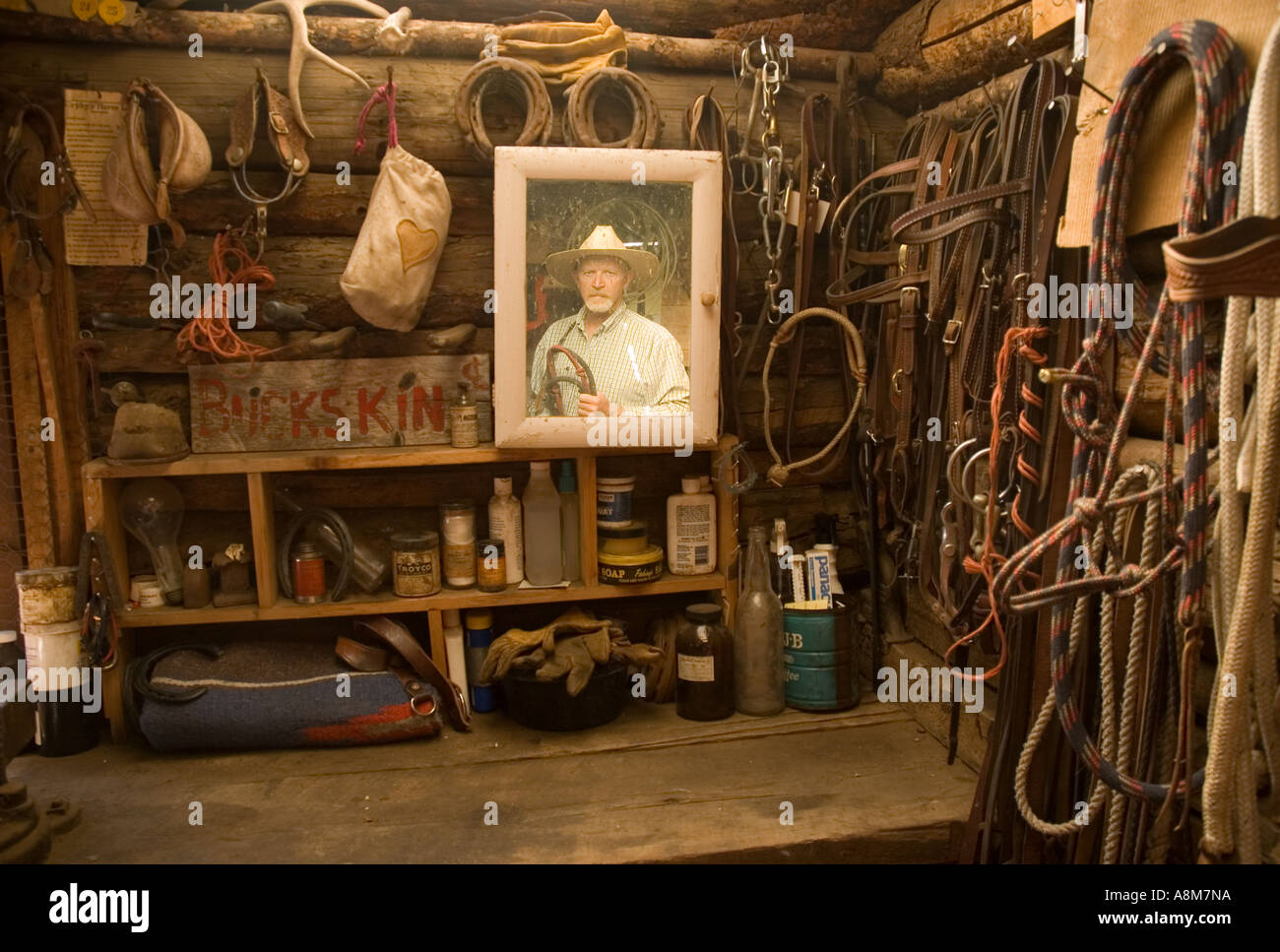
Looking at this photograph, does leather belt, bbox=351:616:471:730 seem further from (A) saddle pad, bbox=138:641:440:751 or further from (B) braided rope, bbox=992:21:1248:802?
(B) braided rope, bbox=992:21:1248:802

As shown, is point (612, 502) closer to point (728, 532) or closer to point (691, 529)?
point (691, 529)

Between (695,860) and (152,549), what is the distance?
69.0 inches

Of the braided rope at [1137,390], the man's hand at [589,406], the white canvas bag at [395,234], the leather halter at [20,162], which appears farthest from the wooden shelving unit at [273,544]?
the braided rope at [1137,390]

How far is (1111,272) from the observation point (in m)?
1.62

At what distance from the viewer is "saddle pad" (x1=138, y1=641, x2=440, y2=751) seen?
260cm

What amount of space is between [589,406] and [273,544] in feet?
3.19

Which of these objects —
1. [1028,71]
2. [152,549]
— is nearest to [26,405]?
[152,549]

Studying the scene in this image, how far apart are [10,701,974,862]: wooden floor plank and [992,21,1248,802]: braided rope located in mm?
807

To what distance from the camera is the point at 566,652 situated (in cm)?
272

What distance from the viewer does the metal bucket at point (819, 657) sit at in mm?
2820

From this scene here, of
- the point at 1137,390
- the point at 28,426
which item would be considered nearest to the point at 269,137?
the point at 28,426

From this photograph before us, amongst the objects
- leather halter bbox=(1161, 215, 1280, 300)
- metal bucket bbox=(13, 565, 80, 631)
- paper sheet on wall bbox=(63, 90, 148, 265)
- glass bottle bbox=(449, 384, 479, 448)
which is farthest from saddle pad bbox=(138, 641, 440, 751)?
leather halter bbox=(1161, 215, 1280, 300)

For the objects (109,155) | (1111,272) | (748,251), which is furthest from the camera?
(748,251)
